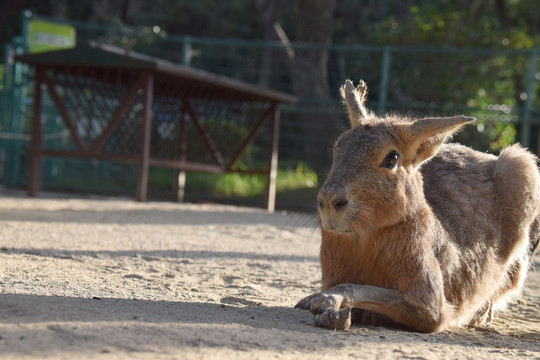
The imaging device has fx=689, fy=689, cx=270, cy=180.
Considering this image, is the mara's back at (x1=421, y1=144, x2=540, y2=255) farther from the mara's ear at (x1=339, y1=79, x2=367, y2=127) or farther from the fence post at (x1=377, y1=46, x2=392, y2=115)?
the fence post at (x1=377, y1=46, x2=392, y2=115)

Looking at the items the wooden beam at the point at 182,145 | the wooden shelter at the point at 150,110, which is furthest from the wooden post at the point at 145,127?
the wooden beam at the point at 182,145

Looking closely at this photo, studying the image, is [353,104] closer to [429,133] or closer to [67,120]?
[429,133]

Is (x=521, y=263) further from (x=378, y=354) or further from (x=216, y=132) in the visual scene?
(x=216, y=132)

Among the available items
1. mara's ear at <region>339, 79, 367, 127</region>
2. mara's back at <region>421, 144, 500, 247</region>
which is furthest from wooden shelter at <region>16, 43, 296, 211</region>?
mara's back at <region>421, 144, 500, 247</region>

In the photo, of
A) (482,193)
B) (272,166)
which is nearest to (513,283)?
(482,193)

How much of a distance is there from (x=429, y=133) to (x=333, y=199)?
0.75 m

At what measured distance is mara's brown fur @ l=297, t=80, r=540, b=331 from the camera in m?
3.52

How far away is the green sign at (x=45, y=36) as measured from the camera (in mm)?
11875

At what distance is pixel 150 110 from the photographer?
9070 millimetres

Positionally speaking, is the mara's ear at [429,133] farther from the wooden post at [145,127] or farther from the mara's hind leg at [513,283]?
the wooden post at [145,127]

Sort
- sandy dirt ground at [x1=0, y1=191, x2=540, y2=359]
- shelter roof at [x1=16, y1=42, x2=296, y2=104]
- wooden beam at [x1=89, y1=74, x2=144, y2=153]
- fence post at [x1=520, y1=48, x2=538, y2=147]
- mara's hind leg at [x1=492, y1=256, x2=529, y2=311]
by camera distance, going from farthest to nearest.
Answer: fence post at [x1=520, y1=48, x2=538, y2=147] → wooden beam at [x1=89, y1=74, x2=144, y2=153] → shelter roof at [x1=16, y1=42, x2=296, y2=104] → mara's hind leg at [x1=492, y1=256, x2=529, y2=311] → sandy dirt ground at [x1=0, y1=191, x2=540, y2=359]

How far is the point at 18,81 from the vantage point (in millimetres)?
11859

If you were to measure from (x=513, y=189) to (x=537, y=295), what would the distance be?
144cm

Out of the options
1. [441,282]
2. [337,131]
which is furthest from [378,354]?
[337,131]
